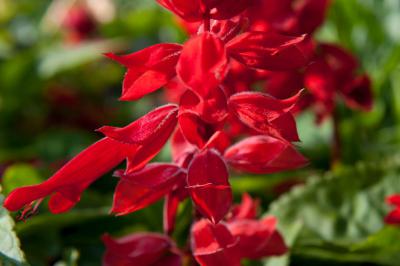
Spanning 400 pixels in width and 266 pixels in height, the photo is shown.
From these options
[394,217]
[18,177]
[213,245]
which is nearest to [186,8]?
[213,245]

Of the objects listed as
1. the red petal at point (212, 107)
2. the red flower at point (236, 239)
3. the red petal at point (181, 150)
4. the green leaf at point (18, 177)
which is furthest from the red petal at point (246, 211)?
the green leaf at point (18, 177)

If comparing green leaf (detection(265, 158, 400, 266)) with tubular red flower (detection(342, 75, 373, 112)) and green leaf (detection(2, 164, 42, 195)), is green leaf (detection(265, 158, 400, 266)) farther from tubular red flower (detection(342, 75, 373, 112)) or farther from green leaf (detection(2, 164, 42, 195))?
green leaf (detection(2, 164, 42, 195))

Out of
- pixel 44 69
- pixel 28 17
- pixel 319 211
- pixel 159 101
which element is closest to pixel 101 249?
pixel 319 211

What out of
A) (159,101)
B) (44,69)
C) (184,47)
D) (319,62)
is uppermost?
(184,47)

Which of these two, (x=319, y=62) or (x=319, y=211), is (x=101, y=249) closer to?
(x=319, y=211)

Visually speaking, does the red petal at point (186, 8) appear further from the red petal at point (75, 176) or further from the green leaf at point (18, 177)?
the green leaf at point (18, 177)

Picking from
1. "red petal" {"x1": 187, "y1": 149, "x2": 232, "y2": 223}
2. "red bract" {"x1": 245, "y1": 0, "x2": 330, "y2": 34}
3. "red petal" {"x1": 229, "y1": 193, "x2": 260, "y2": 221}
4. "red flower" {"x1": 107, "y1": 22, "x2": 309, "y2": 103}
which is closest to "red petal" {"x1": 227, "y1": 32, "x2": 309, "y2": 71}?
"red flower" {"x1": 107, "y1": 22, "x2": 309, "y2": 103}
